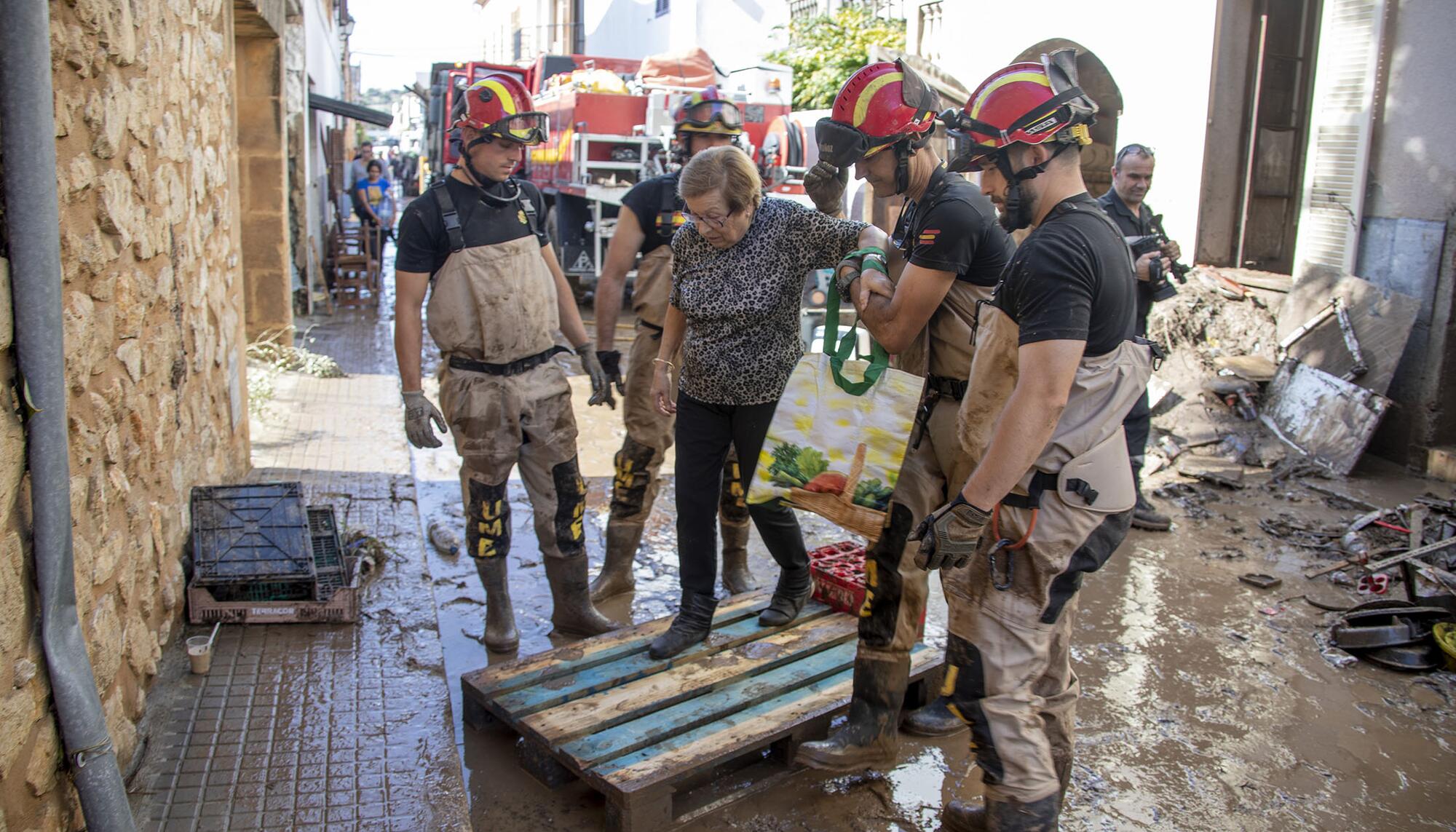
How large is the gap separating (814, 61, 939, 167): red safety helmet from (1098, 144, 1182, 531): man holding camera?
2486 millimetres

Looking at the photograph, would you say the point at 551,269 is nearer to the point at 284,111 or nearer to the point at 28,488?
the point at 28,488

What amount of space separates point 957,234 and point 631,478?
208 centimetres

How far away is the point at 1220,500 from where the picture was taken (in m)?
6.41

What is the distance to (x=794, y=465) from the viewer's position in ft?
10.5

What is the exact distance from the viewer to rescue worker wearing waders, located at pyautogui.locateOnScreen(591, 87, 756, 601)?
468 centimetres

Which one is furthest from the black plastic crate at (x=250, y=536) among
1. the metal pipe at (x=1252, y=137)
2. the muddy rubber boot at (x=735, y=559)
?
the metal pipe at (x=1252, y=137)

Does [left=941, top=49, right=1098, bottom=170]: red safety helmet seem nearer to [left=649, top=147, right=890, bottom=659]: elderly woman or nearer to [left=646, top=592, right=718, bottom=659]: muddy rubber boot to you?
[left=649, top=147, right=890, bottom=659]: elderly woman

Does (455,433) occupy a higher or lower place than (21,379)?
lower

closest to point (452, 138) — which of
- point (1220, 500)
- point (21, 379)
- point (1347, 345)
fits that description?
point (21, 379)

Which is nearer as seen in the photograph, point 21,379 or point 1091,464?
point 21,379

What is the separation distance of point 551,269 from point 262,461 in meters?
2.53

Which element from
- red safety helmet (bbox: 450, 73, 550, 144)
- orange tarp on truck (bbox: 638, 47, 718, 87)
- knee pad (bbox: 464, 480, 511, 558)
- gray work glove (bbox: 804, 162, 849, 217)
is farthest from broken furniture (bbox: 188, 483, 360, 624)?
orange tarp on truck (bbox: 638, 47, 718, 87)

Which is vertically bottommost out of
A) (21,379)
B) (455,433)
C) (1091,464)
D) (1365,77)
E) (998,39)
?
(455,433)

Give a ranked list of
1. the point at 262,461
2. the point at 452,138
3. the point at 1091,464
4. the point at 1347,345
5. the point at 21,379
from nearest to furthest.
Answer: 1. the point at 21,379
2. the point at 1091,464
3. the point at 452,138
4. the point at 262,461
5. the point at 1347,345
